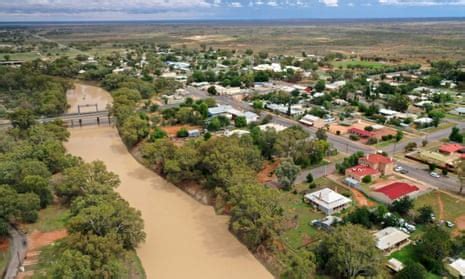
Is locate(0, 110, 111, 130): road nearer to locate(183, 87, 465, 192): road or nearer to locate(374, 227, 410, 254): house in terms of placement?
locate(183, 87, 465, 192): road

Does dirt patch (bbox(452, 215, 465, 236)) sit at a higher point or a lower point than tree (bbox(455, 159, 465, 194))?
lower

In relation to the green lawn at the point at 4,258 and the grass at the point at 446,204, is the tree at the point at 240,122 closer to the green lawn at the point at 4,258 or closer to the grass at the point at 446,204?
the grass at the point at 446,204

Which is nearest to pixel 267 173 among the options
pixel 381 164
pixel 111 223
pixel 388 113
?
pixel 381 164

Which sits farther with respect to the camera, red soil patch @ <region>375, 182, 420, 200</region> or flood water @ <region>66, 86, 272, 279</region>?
red soil patch @ <region>375, 182, 420, 200</region>

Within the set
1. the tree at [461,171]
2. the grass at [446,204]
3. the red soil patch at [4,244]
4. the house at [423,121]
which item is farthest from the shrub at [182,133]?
the house at [423,121]

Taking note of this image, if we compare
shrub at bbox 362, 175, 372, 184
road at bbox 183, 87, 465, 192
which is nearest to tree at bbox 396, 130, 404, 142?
road at bbox 183, 87, 465, 192

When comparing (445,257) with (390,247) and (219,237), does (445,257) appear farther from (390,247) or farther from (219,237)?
(219,237)

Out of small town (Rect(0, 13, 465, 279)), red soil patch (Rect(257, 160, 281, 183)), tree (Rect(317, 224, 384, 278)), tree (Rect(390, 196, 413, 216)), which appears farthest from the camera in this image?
red soil patch (Rect(257, 160, 281, 183))

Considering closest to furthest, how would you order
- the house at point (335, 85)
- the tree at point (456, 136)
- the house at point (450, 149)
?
1. the house at point (450, 149)
2. the tree at point (456, 136)
3. the house at point (335, 85)
